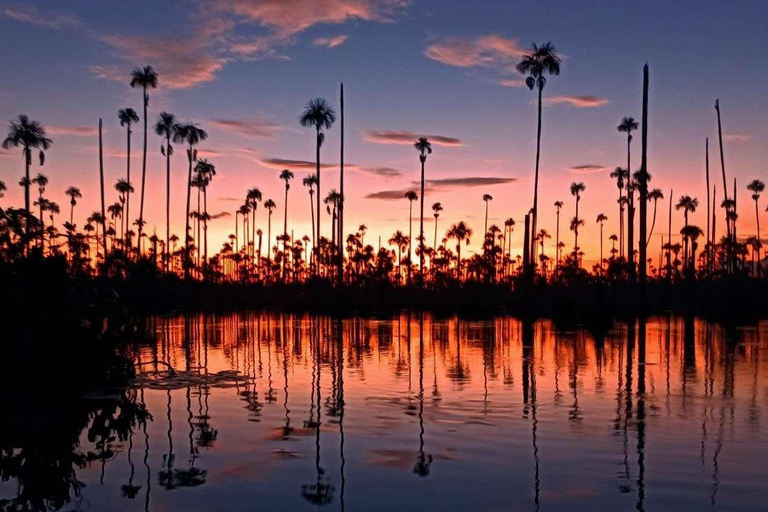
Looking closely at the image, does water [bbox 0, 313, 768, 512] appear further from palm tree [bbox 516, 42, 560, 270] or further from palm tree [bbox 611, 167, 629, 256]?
palm tree [bbox 611, 167, 629, 256]

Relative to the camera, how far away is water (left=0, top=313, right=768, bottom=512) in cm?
856

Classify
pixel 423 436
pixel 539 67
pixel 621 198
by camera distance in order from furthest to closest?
1. pixel 621 198
2. pixel 539 67
3. pixel 423 436

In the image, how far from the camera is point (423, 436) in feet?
38.4

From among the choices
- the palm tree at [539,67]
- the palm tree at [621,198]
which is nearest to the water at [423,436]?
the palm tree at [539,67]

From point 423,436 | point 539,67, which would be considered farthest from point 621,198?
point 423,436

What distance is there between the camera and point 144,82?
71688mm

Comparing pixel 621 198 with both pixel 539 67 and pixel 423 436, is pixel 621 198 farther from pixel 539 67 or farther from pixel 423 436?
pixel 423 436

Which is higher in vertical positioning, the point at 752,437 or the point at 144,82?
the point at 144,82

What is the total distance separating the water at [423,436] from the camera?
28.1ft

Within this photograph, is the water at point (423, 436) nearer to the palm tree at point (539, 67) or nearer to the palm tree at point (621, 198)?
the palm tree at point (539, 67)

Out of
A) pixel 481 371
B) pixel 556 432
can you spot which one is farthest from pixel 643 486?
pixel 481 371

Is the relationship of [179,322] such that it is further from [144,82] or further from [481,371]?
[144,82]

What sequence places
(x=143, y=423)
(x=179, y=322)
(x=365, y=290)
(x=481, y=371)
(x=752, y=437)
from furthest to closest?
1. (x=365, y=290)
2. (x=179, y=322)
3. (x=481, y=371)
4. (x=143, y=423)
5. (x=752, y=437)

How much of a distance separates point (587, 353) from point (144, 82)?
5889cm
